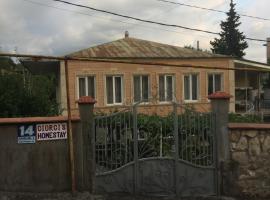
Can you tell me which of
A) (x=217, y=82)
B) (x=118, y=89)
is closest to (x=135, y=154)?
(x=118, y=89)

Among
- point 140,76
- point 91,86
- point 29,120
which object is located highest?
point 140,76

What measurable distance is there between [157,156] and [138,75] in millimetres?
16577

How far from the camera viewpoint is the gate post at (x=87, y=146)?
9812 mm

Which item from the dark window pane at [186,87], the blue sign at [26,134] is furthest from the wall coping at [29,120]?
the dark window pane at [186,87]

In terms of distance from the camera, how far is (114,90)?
26.1m

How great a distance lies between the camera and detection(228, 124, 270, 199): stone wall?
10.0m

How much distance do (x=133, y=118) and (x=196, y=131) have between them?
50.3 inches

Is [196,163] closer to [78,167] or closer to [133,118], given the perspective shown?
[133,118]

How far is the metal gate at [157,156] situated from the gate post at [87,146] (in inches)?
4.4

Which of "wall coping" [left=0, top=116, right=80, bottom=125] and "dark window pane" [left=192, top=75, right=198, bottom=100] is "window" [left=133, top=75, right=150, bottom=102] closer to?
"dark window pane" [left=192, top=75, right=198, bottom=100]

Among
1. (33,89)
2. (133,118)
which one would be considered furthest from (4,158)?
(33,89)

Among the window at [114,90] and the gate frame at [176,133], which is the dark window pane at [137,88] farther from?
the gate frame at [176,133]

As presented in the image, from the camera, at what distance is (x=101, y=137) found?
32.6 feet

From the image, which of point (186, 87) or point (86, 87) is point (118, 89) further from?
point (186, 87)
